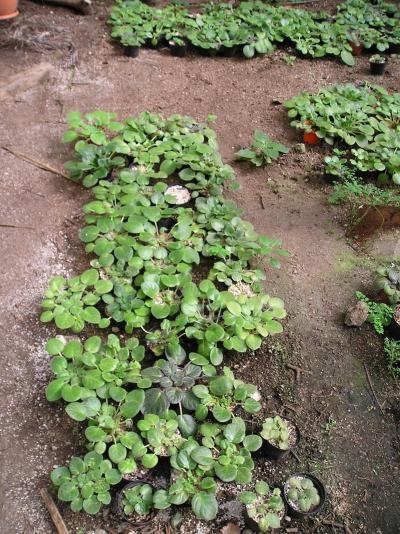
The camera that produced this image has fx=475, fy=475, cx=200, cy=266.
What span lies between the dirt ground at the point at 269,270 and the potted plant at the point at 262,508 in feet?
0.39

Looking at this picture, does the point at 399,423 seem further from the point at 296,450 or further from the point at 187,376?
the point at 187,376

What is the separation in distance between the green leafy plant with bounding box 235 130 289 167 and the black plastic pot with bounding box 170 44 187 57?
6.16 feet

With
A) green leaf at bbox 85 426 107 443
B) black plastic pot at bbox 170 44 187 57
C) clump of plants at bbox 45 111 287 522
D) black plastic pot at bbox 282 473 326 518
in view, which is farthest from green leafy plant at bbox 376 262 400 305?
black plastic pot at bbox 170 44 187 57

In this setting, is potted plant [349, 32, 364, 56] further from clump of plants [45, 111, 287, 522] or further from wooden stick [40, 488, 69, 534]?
wooden stick [40, 488, 69, 534]

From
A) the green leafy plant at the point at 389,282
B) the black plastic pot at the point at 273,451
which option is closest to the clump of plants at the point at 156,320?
the black plastic pot at the point at 273,451

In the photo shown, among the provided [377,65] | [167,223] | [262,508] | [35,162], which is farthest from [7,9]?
[262,508]

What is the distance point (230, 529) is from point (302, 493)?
0.39m

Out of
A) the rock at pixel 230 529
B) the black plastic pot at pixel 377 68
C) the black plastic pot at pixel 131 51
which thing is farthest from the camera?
the black plastic pot at pixel 377 68

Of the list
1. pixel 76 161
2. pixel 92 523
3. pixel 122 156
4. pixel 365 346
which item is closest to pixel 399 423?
pixel 365 346

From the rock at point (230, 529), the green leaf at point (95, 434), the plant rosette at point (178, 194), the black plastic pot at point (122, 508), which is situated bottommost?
the rock at point (230, 529)

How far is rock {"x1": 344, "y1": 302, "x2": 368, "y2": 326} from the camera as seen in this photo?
3.07 m

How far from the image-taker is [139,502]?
221cm

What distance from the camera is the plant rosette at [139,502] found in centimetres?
219

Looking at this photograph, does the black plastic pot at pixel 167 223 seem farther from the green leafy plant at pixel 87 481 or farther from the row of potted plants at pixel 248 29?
the row of potted plants at pixel 248 29
